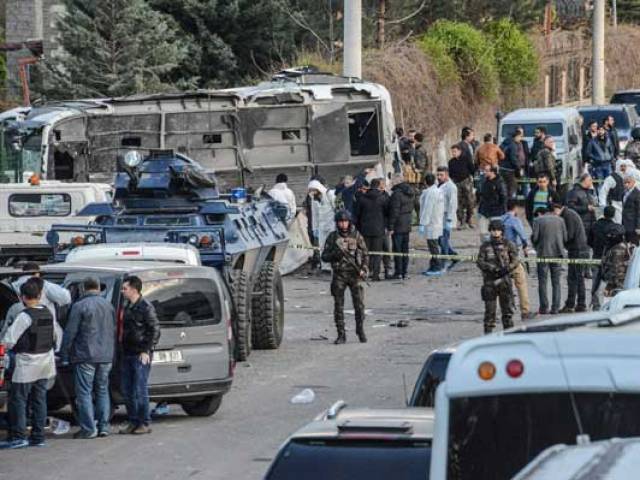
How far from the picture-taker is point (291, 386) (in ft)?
59.1

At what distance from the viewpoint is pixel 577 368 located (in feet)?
18.6

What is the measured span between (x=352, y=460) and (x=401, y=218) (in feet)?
69.5

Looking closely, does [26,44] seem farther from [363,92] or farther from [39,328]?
[39,328]

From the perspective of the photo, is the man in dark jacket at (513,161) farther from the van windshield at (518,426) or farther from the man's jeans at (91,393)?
the van windshield at (518,426)

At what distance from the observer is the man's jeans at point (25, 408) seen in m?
14.8

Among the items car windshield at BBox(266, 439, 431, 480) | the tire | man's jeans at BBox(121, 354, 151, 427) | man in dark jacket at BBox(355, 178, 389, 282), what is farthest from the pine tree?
car windshield at BBox(266, 439, 431, 480)

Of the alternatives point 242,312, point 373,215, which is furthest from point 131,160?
point 373,215

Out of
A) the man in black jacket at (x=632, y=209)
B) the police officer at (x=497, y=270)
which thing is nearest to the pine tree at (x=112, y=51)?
the man in black jacket at (x=632, y=209)

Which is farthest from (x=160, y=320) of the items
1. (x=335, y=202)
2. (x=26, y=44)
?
(x=26, y=44)

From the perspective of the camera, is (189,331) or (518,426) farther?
(189,331)

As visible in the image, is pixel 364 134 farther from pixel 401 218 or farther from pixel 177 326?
pixel 177 326

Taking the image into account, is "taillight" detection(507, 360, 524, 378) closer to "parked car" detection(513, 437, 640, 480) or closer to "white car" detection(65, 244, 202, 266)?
"parked car" detection(513, 437, 640, 480)

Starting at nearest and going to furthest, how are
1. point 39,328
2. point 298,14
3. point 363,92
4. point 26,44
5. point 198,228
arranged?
point 39,328 → point 198,228 → point 363,92 → point 26,44 → point 298,14

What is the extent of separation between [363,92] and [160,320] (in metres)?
16.6
